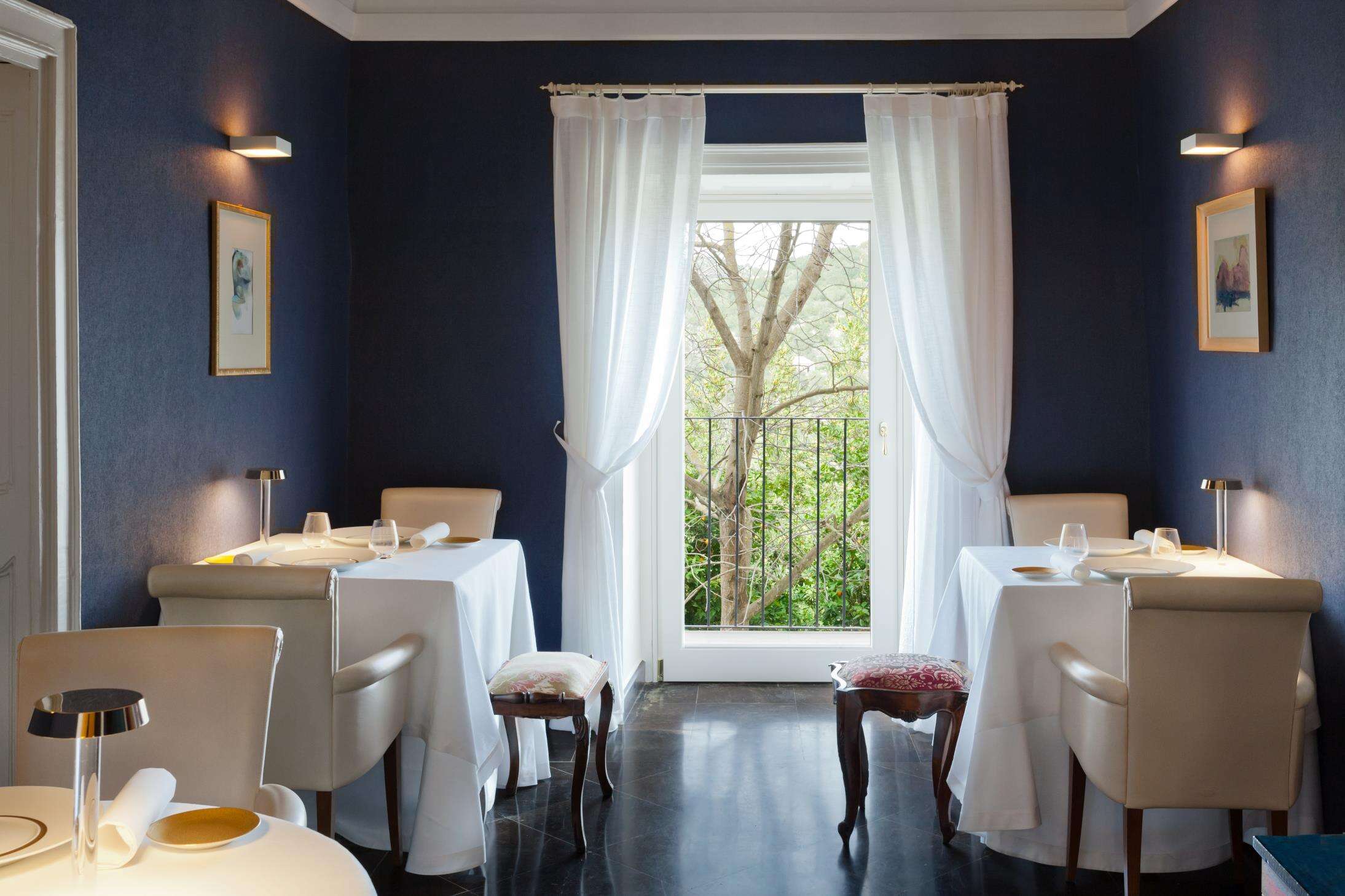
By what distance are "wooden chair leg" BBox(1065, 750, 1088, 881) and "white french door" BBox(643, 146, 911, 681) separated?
1964mm

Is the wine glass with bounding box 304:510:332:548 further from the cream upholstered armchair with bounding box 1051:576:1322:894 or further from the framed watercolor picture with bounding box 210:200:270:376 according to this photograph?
the cream upholstered armchair with bounding box 1051:576:1322:894

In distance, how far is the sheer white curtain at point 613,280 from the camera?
4363mm

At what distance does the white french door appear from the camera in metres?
4.95

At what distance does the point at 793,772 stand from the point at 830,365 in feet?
6.34

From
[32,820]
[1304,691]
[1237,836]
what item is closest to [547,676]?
[32,820]

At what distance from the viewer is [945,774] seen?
339cm

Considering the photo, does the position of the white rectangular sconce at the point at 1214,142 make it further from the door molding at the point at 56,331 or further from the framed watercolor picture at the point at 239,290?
the door molding at the point at 56,331

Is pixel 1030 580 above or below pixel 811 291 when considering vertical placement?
below

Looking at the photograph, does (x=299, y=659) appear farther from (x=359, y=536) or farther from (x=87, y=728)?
(x=87, y=728)

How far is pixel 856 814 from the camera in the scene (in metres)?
3.44

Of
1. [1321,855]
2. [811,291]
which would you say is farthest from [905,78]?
[1321,855]

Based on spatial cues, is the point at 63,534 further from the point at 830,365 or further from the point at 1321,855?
the point at 830,365

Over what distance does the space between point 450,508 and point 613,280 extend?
1.10 meters

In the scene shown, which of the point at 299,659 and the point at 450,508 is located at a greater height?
the point at 450,508
